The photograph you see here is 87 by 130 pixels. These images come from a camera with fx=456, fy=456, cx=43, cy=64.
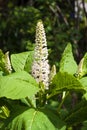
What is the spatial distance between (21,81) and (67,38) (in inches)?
121

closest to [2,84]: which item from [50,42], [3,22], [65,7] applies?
[50,42]

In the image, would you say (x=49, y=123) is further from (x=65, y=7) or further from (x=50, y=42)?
(x=65, y=7)

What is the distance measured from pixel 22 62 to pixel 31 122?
0.49 metres

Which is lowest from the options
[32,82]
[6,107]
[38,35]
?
[6,107]

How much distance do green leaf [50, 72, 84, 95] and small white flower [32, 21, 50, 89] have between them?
39mm

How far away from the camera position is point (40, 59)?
6.19 feet

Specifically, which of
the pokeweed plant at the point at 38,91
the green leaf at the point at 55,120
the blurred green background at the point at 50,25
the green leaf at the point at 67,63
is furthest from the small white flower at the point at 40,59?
the blurred green background at the point at 50,25

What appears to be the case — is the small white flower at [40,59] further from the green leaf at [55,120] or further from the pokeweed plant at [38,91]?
the green leaf at [55,120]

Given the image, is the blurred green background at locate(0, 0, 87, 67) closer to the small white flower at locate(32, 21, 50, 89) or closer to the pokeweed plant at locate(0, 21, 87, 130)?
the pokeweed plant at locate(0, 21, 87, 130)

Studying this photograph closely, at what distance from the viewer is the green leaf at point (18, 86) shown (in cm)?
176

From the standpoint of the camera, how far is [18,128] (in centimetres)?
183

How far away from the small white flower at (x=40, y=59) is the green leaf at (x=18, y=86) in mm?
47

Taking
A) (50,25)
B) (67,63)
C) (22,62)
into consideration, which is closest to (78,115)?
(67,63)

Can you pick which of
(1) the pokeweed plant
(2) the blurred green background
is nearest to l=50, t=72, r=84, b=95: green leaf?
(1) the pokeweed plant
